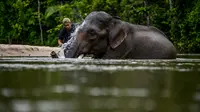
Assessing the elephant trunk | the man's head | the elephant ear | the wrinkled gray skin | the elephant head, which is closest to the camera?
the elephant trunk

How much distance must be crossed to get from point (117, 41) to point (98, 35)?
1.36ft

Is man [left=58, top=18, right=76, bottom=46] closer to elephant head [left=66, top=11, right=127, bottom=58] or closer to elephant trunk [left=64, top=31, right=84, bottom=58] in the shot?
elephant head [left=66, top=11, right=127, bottom=58]

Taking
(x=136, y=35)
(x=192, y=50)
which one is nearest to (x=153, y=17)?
(x=192, y=50)

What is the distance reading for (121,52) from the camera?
9.59 metres

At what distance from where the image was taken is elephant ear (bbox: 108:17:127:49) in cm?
962

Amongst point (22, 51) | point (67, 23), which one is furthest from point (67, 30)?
point (22, 51)

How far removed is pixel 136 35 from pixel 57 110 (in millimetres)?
8177

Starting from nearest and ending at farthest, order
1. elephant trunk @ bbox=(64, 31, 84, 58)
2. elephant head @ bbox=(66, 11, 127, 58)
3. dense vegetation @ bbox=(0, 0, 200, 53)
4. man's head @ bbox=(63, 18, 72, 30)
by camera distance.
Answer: elephant trunk @ bbox=(64, 31, 84, 58) < elephant head @ bbox=(66, 11, 127, 58) < man's head @ bbox=(63, 18, 72, 30) < dense vegetation @ bbox=(0, 0, 200, 53)

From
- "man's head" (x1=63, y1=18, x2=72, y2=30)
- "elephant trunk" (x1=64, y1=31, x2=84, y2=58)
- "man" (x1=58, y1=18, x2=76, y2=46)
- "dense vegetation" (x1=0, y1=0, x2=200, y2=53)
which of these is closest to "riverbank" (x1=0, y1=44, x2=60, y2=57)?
"man" (x1=58, y1=18, x2=76, y2=46)

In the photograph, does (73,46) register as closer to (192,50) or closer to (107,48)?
(107,48)

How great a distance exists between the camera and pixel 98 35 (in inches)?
375

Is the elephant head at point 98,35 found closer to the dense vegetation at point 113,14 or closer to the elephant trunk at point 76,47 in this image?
the elephant trunk at point 76,47

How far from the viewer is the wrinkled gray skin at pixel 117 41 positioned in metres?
9.49

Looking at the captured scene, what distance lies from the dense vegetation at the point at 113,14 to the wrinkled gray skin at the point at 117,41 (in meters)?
12.5
